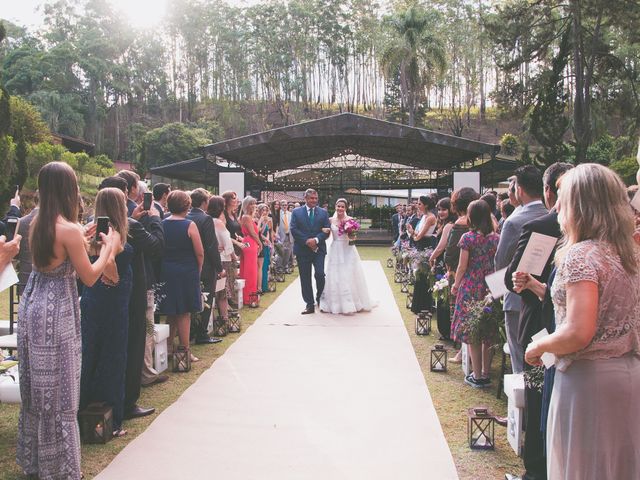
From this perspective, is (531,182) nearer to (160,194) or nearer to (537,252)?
(537,252)

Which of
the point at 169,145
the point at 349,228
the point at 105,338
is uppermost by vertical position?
the point at 169,145

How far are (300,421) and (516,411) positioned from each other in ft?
5.44

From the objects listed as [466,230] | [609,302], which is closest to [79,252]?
[609,302]

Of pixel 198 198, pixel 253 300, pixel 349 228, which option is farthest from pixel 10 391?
pixel 253 300

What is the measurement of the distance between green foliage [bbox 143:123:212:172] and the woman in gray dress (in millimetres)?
45753

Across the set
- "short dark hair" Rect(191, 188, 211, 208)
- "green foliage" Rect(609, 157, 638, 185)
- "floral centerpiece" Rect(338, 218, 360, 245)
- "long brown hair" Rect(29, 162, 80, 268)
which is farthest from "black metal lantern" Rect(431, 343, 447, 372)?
"green foliage" Rect(609, 157, 638, 185)

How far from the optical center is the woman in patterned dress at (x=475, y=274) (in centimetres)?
552

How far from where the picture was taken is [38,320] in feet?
11.2

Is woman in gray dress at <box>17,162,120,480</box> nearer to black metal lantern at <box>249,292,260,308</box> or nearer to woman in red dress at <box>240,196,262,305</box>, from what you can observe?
woman in red dress at <box>240,196,262,305</box>

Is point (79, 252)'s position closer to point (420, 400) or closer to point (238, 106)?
point (420, 400)

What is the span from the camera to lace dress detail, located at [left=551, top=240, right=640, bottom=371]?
236 centimetres

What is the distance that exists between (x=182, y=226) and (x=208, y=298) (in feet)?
5.15

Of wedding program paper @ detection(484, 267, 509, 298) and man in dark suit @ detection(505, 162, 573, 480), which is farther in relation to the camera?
wedding program paper @ detection(484, 267, 509, 298)

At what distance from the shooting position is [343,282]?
9.47m
